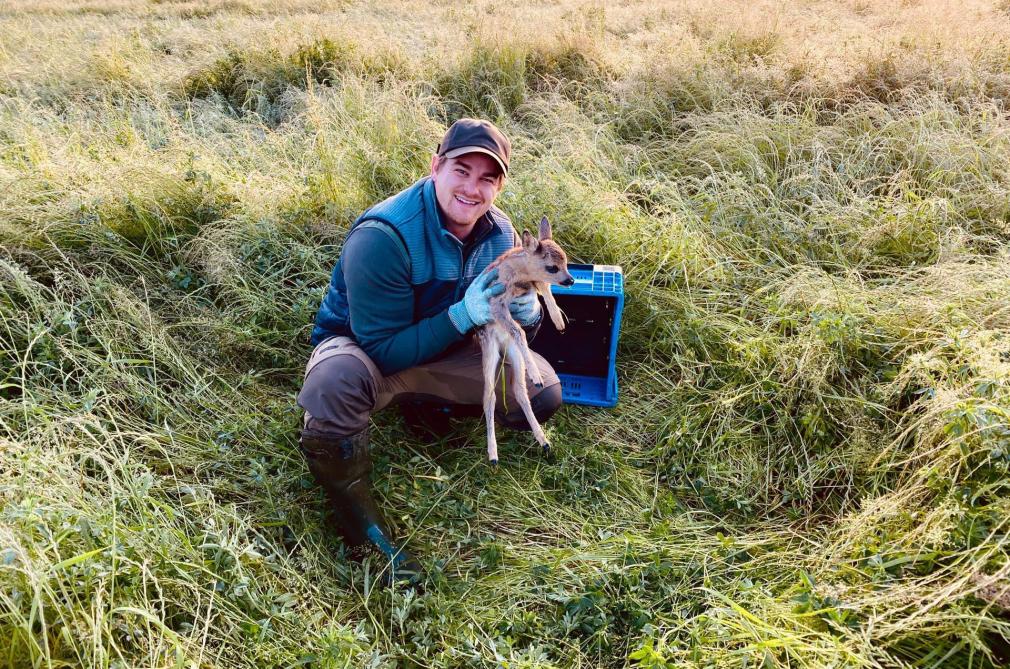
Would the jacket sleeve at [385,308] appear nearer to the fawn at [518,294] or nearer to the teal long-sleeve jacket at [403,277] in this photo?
the teal long-sleeve jacket at [403,277]

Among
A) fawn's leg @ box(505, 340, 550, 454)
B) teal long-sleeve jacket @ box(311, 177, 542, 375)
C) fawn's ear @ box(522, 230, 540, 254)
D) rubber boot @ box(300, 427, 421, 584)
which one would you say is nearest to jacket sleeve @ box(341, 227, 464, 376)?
teal long-sleeve jacket @ box(311, 177, 542, 375)

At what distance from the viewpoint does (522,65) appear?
22.0ft

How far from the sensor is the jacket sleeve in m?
2.66

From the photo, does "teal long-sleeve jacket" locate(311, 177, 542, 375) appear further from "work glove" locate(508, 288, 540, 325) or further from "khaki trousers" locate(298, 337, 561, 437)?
"work glove" locate(508, 288, 540, 325)

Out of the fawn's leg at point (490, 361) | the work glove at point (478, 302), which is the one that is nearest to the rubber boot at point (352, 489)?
the fawn's leg at point (490, 361)

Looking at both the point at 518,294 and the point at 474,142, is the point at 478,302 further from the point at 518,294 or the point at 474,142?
the point at 474,142

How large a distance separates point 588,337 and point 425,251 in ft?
4.07

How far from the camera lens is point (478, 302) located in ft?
8.41

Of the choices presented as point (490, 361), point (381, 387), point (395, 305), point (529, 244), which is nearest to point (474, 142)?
point (529, 244)

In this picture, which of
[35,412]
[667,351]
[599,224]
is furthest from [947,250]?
[35,412]

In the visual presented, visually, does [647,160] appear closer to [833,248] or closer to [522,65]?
[833,248]

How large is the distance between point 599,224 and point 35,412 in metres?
3.21

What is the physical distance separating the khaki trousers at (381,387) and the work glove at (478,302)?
1.57 feet

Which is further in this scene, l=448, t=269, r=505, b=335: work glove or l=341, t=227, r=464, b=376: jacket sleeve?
l=341, t=227, r=464, b=376: jacket sleeve
